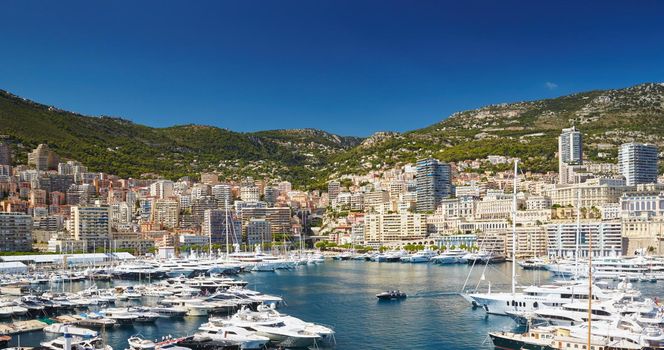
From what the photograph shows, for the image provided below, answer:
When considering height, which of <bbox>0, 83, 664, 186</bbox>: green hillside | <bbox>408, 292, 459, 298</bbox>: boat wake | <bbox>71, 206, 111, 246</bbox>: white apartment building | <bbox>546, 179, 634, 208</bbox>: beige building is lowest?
<bbox>408, 292, 459, 298</bbox>: boat wake

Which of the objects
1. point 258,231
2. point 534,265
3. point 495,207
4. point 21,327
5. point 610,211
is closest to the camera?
point 21,327

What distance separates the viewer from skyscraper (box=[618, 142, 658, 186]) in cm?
11531

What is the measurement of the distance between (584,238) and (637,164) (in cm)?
3945

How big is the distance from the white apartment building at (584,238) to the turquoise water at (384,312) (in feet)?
52.6

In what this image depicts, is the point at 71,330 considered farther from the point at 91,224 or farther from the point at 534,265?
the point at 91,224

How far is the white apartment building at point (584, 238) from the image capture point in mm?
78938

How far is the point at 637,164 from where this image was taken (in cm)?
11556

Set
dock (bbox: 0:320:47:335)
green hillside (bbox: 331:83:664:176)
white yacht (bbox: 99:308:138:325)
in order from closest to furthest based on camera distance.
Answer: dock (bbox: 0:320:47:335) → white yacht (bbox: 99:308:138:325) → green hillside (bbox: 331:83:664:176)

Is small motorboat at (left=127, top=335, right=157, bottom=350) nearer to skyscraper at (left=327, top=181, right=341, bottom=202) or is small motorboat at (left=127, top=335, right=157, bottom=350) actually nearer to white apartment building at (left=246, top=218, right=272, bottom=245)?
white apartment building at (left=246, top=218, right=272, bottom=245)

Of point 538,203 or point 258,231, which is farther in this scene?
point 258,231

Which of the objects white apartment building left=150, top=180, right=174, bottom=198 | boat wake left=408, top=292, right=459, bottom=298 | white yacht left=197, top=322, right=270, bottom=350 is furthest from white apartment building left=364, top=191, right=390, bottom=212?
white yacht left=197, top=322, right=270, bottom=350

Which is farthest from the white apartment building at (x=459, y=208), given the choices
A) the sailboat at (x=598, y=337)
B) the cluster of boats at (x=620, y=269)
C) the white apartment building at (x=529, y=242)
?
the sailboat at (x=598, y=337)

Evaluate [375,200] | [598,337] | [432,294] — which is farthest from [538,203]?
[598,337]

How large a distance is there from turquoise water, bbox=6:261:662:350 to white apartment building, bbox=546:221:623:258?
16.0 metres
